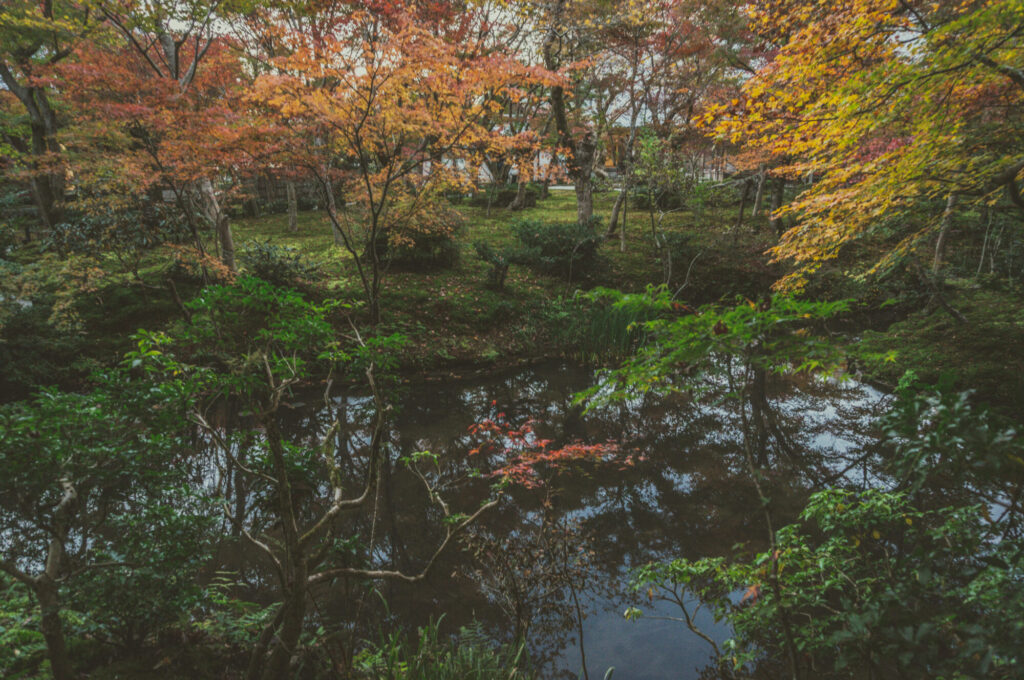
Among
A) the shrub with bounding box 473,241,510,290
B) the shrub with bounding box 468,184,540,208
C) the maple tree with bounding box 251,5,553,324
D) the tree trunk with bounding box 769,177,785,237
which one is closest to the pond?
the maple tree with bounding box 251,5,553,324

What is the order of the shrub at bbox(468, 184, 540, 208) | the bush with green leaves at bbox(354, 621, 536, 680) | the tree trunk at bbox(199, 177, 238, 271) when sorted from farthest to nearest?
1. the shrub at bbox(468, 184, 540, 208)
2. the tree trunk at bbox(199, 177, 238, 271)
3. the bush with green leaves at bbox(354, 621, 536, 680)

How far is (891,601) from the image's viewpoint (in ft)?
3.67

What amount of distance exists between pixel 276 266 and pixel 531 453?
20.0 ft

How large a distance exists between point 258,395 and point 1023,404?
891 centimetres

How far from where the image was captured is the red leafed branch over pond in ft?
14.7

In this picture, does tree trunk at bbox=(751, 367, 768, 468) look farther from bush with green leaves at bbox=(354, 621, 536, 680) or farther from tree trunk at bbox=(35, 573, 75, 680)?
tree trunk at bbox=(35, 573, 75, 680)

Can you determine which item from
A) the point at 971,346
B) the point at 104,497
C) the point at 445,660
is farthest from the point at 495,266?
the point at 104,497

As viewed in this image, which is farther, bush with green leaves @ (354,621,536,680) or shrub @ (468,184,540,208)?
shrub @ (468,184,540,208)

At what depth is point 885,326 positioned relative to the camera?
9383mm

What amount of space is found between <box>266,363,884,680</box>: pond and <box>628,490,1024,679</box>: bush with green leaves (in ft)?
1.29

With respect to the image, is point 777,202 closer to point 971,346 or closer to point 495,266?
point 971,346

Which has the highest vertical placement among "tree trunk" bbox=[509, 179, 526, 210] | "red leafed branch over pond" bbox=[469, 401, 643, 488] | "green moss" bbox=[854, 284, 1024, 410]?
"tree trunk" bbox=[509, 179, 526, 210]

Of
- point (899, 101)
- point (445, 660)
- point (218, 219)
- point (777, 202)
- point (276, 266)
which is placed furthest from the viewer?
point (777, 202)

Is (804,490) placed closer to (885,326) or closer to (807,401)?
(807,401)
